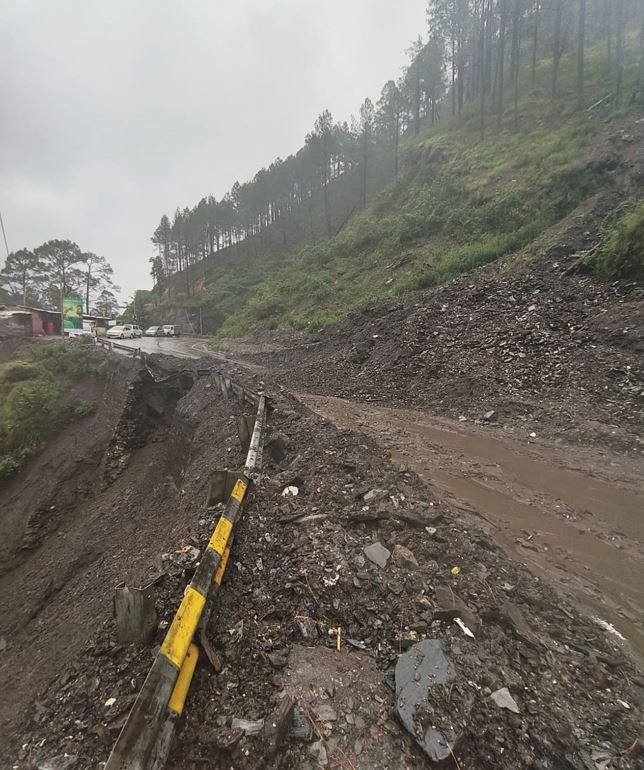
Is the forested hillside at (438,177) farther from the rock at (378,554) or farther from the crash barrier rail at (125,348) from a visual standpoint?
the rock at (378,554)

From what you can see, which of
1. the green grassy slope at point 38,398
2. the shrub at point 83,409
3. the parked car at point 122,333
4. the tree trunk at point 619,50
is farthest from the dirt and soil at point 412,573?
the parked car at point 122,333

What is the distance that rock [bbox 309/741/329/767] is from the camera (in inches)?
72.3

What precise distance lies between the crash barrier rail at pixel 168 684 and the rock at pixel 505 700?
1.76m

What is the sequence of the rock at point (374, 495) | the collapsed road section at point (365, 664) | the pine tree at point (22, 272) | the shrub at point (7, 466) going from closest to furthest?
the collapsed road section at point (365, 664), the rock at point (374, 495), the shrub at point (7, 466), the pine tree at point (22, 272)

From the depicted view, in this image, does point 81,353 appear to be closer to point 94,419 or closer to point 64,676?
point 94,419

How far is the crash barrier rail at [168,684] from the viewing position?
1598mm

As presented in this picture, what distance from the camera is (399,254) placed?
22141 mm

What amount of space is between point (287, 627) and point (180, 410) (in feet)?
37.4

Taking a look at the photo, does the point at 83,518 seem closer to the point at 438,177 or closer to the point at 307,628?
the point at 307,628

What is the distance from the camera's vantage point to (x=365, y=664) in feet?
8.03

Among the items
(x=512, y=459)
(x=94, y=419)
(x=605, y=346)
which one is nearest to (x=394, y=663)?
(x=512, y=459)

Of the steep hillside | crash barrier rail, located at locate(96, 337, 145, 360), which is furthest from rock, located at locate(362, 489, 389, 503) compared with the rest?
crash barrier rail, located at locate(96, 337, 145, 360)

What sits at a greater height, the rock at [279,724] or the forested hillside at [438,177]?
the forested hillside at [438,177]

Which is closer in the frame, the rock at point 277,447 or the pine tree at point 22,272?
the rock at point 277,447
